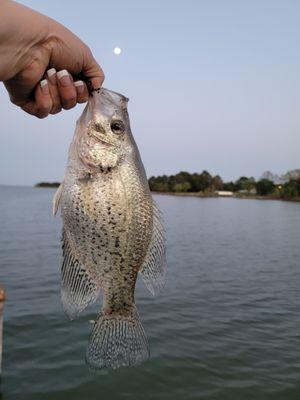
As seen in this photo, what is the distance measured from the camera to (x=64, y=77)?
3.35m

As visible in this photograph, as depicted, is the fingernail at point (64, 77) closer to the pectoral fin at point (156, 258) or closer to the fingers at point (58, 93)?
the fingers at point (58, 93)

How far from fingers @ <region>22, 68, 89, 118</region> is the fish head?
0.12 meters

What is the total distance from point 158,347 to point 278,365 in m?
3.32

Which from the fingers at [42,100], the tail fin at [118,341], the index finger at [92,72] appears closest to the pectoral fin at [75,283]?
the tail fin at [118,341]

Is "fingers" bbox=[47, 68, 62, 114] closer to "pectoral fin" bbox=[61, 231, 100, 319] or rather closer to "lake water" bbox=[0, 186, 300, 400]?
"pectoral fin" bbox=[61, 231, 100, 319]

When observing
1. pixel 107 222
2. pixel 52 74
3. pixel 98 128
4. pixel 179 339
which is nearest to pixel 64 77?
pixel 52 74

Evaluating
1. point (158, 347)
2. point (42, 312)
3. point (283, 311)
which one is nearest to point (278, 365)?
point (158, 347)

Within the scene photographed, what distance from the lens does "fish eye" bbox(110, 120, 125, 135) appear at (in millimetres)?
3500

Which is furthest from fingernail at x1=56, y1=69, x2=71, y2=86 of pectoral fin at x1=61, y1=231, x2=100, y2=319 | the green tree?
the green tree

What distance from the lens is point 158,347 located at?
1237 centimetres

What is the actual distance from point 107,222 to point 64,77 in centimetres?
118

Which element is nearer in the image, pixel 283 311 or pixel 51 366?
pixel 51 366

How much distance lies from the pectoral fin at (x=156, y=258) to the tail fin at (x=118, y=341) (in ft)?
1.12

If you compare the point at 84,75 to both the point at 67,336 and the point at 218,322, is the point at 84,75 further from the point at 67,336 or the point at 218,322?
the point at 218,322
